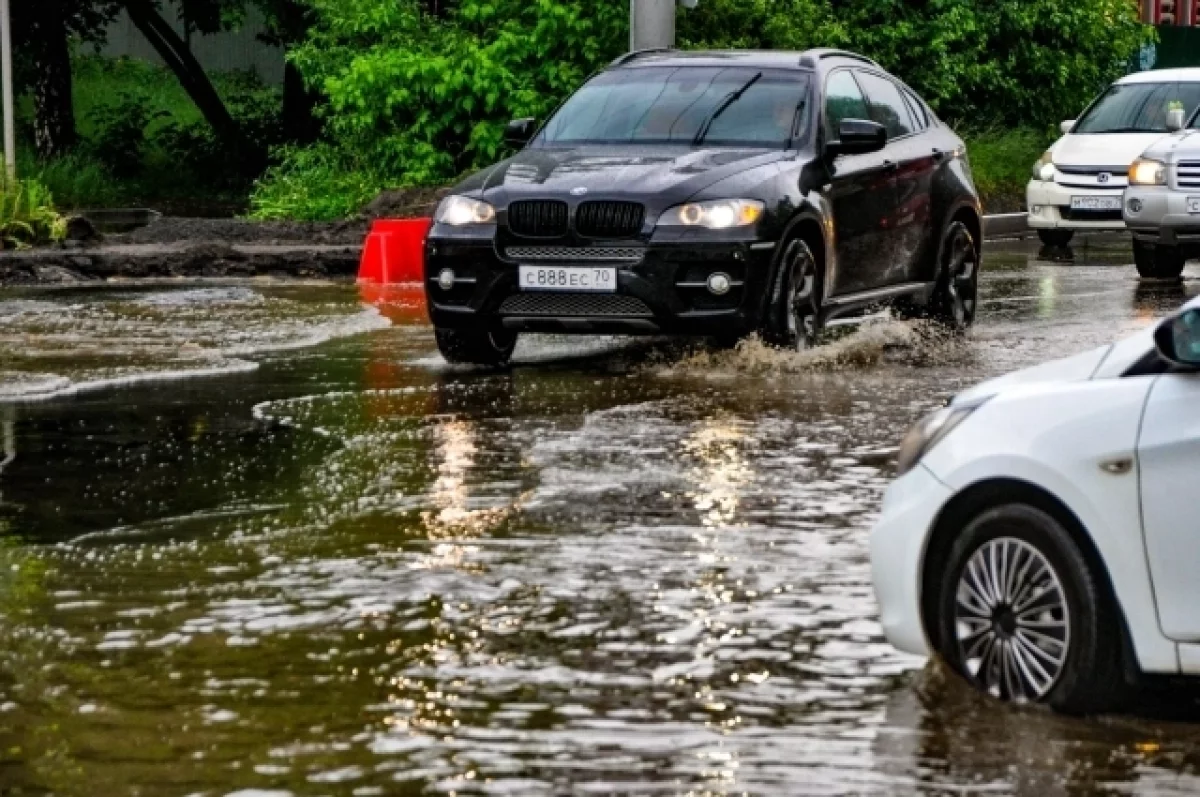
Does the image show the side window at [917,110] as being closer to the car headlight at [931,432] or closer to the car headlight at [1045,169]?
the car headlight at [1045,169]

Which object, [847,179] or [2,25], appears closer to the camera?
[847,179]

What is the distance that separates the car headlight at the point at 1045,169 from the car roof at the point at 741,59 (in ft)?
35.1

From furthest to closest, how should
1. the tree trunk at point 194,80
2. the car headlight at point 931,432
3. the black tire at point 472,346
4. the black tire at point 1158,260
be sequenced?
the tree trunk at point 194,80 → the black tire at point 1158,260 → the black tire at point 472,346 → the car headlight at point 931,432

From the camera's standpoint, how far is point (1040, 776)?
6.09 m

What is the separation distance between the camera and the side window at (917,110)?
17219 millimetres

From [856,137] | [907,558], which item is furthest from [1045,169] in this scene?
[907,558]

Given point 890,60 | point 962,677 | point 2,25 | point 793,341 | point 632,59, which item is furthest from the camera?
point 890,60

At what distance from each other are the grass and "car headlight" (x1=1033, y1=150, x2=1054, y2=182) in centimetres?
244

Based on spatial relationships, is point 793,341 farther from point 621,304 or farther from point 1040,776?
point 1040,776

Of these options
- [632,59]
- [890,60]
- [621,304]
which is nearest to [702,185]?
[621,304]

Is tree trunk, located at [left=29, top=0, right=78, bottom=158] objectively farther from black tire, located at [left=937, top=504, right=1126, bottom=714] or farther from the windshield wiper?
black tire, located at [left=937, top=504, right=1126, bottom=714]

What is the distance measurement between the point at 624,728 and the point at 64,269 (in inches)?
608

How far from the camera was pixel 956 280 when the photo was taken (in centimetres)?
1727

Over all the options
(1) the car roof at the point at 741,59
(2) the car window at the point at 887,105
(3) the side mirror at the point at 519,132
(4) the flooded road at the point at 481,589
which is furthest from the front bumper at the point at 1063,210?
(4) the flooded road at the point at 481,589
